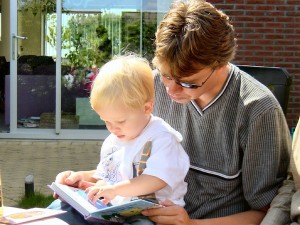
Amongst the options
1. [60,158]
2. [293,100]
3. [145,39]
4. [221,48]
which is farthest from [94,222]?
[145,39]

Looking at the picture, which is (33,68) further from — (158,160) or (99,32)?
(158,160)

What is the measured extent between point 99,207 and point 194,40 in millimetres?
713

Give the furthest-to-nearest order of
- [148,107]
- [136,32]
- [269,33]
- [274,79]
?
1. [136,32]
2. [269,33]
3. [274,79]
4. [148,107]

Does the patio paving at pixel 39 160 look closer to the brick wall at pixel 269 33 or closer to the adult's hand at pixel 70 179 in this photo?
the brick wall at pixel 269 33

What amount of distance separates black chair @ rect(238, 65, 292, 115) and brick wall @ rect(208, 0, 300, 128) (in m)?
4.11

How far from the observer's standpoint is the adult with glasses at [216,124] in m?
2.37

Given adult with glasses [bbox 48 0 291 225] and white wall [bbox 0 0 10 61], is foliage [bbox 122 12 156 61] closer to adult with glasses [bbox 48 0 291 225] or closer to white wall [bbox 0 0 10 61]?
white wall [bbox 0 0 10 61]

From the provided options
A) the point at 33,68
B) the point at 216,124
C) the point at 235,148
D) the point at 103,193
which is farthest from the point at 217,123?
the point at 33,68

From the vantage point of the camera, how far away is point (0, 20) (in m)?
10.9

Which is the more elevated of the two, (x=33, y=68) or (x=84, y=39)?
(x=84, y=39)

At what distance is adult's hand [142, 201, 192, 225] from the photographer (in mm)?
2320

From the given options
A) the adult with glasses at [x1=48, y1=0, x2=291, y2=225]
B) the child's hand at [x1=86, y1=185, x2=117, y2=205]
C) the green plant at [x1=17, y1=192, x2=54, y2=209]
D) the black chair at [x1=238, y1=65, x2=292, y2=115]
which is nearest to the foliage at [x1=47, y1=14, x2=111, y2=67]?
the green plant at [x1=17, y1=192, x2=54, y2=209]

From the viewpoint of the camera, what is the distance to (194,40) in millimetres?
2338

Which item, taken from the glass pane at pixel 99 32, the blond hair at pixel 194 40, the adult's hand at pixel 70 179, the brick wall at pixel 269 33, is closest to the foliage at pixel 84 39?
the glass pane at pixel 99 32
